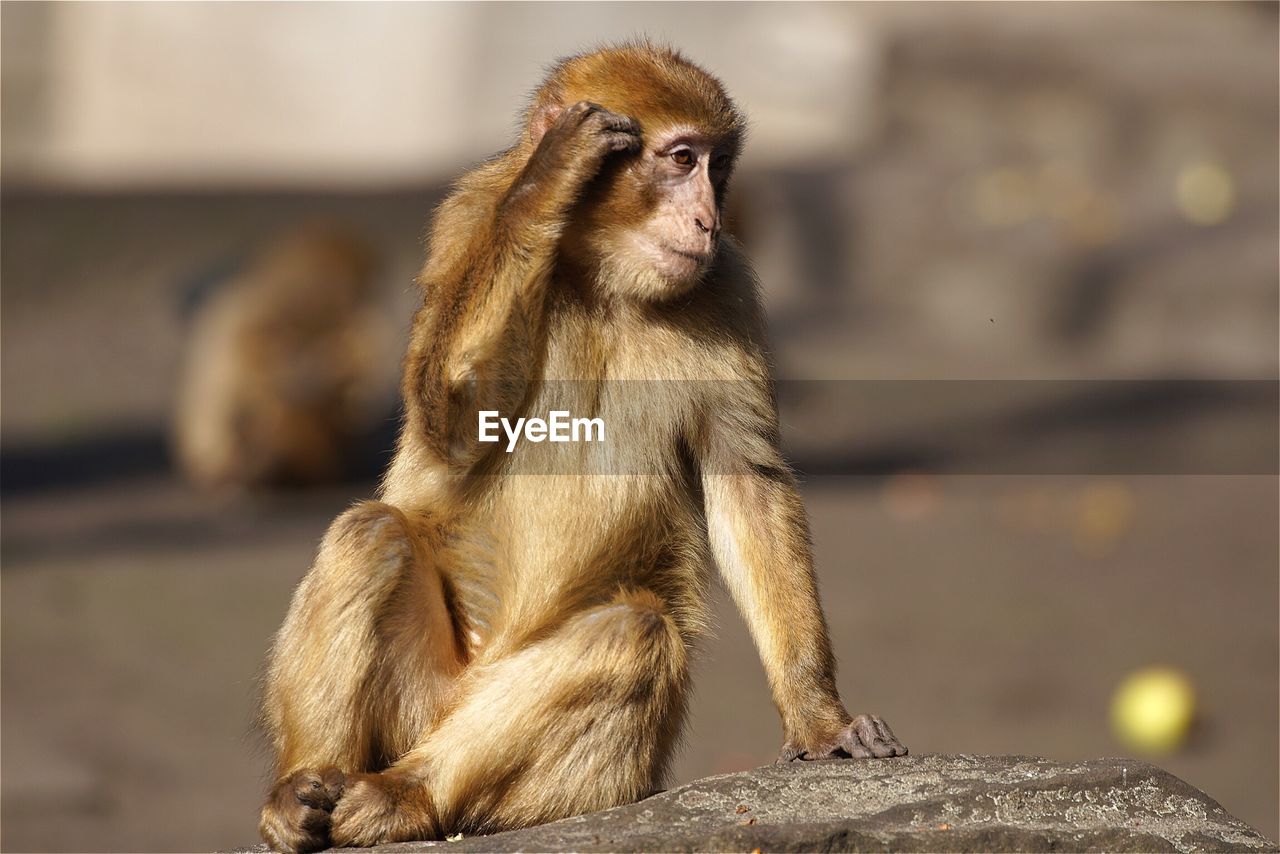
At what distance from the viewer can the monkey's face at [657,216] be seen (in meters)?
4.98

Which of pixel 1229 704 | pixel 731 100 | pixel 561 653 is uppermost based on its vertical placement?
pixel 731 100

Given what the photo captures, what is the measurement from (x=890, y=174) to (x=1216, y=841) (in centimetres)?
1623

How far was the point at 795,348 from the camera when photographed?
60.2 ft

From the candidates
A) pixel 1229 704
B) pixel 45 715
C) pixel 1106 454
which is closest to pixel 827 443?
pixel 1106 454

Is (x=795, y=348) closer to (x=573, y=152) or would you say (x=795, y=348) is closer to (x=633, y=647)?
(x=573, y=152)

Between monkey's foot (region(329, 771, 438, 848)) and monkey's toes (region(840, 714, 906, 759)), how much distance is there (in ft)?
4.19

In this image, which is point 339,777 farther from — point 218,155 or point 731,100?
point 218,155

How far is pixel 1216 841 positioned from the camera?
4.66 m

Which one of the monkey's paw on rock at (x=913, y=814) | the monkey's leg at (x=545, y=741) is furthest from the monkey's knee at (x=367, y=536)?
the monkey's paw on rock at (x=913, y=814)

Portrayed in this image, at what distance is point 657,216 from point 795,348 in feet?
44.1

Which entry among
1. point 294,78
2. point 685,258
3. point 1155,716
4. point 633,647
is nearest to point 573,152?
point 685,258

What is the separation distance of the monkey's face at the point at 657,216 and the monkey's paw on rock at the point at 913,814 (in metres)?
1.51

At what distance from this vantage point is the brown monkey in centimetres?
470

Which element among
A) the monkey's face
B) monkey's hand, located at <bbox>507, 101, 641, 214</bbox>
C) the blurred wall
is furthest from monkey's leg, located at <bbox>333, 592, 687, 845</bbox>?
the blurred wall
